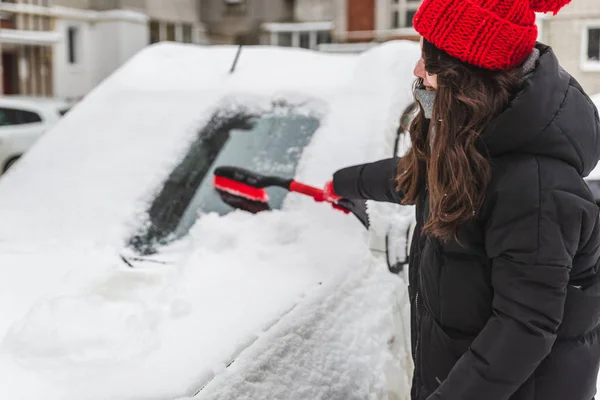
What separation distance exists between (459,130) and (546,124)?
147 mm

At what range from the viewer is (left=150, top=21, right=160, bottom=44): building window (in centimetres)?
2374

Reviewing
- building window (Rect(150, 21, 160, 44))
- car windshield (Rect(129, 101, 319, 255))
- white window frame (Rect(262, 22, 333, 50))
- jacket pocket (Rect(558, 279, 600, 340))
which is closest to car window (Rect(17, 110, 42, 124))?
car windshield (Rect(129, 101, 319, 255))

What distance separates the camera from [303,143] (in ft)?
8.25

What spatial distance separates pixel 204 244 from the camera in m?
2.08

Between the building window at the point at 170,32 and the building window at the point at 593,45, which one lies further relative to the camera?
the building window at the point at 170,32

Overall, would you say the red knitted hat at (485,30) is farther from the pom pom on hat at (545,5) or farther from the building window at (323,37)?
the building window at (323,37)

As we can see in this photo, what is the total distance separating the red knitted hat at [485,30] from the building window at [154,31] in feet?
77.4

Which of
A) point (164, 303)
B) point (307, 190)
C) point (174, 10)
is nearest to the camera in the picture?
point (164, 303)

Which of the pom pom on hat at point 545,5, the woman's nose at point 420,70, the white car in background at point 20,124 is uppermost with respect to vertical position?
the pom pom on hat at point 545,5

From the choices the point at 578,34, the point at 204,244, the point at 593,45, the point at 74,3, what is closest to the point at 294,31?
the point at 74,3

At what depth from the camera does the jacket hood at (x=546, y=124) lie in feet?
3.86

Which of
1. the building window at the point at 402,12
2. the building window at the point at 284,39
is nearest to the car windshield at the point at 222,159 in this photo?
the building window at the point at 402,12

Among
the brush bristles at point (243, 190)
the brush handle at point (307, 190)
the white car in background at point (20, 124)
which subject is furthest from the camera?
the white car in background at point (20, 124)

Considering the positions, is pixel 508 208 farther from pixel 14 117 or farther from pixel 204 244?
pixel 14 117
